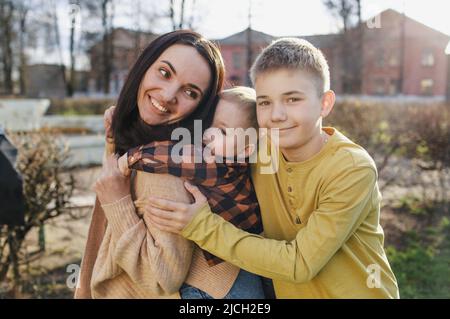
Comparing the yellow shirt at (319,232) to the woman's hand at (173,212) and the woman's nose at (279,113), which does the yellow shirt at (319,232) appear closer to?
the woman's hand at (173,212)

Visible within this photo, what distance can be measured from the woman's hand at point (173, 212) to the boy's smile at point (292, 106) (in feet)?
1.02

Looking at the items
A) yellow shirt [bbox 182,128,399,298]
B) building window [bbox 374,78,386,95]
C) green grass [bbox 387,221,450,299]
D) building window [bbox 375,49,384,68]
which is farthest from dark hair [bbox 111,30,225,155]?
building window [bbox 374,78,386,95]

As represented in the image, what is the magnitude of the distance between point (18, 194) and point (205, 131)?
6.66 ft

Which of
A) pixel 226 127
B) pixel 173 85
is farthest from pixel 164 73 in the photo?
pixel 226 127

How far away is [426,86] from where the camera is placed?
20.4m

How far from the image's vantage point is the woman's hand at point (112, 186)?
63.3 inches

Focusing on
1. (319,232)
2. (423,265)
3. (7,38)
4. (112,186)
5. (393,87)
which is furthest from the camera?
(393,87)

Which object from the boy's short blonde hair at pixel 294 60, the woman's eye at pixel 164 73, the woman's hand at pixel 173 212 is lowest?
the woman's hand at pixel 173 212

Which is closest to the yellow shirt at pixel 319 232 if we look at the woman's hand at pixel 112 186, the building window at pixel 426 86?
the woman's hand at pixel 112 186

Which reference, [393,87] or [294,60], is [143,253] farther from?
[393,87]

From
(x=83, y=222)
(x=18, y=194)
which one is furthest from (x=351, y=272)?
(x=83, y=222)

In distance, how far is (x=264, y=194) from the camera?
1.63 m

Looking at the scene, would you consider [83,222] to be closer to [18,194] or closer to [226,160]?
[18,194]

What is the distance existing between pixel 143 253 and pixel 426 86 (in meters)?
21.1
